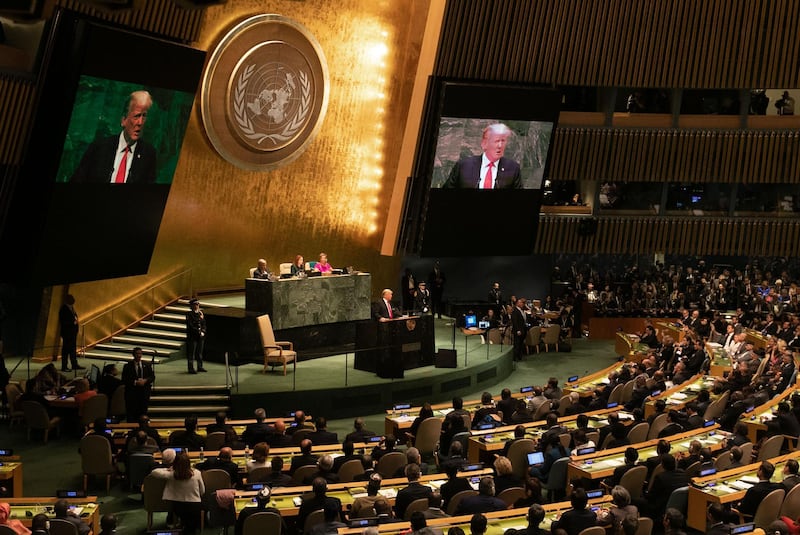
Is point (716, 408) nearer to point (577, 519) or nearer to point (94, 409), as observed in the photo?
point (577, 519)

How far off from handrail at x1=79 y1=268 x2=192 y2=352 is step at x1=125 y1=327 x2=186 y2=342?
0.22 metres

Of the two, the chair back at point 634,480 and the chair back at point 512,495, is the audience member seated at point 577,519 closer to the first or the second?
the chair back at point 512,495

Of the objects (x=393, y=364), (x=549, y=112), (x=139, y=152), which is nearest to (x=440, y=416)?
(x=393, y=364)

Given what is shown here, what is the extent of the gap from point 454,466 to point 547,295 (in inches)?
694

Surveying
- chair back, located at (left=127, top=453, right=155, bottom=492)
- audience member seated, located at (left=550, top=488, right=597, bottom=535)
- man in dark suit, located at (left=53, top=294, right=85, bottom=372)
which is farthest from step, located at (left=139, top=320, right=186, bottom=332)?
audience member seated, located at (left=550, top=488, right=597, bottom=535)

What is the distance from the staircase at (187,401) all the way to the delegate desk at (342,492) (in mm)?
6089

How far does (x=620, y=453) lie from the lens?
13.0 metres

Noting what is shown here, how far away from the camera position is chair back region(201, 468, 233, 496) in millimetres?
11852

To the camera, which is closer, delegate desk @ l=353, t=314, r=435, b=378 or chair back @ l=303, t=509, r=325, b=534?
chair back @ l=303, t=509, r=325, b=534

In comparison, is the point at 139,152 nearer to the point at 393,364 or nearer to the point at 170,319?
the point at 170,319

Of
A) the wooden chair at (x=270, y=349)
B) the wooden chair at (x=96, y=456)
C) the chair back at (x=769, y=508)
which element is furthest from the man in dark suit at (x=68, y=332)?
the chair back at (x=769, y=508)

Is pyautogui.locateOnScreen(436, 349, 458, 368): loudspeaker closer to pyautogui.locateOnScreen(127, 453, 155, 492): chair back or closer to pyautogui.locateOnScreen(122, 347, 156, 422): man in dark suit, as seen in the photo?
pyautogui.locateOnScreen(122, 347, 156, 422): man in dark suit

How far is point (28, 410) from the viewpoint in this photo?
1587cm

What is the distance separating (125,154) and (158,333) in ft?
13.1
